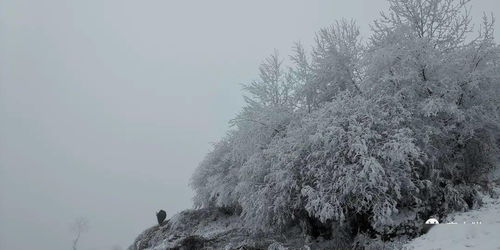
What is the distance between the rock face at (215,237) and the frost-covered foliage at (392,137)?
85cm

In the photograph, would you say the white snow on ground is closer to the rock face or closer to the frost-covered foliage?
the frost-covered foliage

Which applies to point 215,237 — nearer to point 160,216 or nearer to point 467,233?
point 160,216

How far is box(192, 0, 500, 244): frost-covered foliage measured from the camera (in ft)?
52.6

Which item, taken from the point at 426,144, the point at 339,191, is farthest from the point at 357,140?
the point at 426,144

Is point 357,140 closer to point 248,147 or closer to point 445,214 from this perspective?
point 445,214

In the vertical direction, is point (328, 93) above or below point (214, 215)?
above

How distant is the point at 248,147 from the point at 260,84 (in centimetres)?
495

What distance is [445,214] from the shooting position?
52.0 ft

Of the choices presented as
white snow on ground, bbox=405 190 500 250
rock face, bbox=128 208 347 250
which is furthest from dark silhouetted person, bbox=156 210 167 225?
white snow on ground, bbox=405 190 500 250

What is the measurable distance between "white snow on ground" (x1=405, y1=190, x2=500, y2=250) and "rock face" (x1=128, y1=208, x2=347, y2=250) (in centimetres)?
407

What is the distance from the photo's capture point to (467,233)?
13031 millimetres

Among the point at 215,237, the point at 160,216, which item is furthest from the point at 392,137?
the point at 160,216

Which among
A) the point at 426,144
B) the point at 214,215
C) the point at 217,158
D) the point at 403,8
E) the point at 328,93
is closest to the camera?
the point at 426,144

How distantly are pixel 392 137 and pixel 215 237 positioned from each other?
40.2ft
